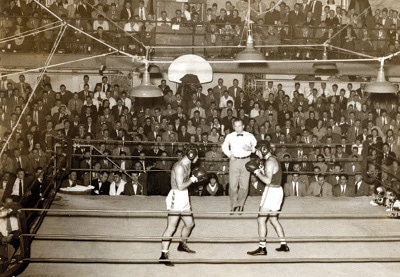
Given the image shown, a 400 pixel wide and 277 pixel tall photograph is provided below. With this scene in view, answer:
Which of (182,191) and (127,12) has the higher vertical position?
(127,12)

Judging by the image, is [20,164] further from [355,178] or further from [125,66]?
[355,178]

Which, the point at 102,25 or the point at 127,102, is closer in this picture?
the point at 127,102

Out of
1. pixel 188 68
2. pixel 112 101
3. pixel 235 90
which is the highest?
pixel 188 68

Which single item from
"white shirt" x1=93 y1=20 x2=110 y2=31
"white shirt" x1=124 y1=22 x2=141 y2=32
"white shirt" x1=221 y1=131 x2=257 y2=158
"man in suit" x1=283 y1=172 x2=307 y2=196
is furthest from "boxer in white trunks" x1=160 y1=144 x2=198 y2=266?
"white shirt" x1=93 y1=20 x2=110 y2=31

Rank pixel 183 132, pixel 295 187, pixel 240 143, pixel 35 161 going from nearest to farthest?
pixel 240 143 → pixel 295 187 → pixel 35 161 → pixel 183 132

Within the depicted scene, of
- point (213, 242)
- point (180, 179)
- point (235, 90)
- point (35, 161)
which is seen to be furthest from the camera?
point (235, 90)

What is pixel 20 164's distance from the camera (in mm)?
10734

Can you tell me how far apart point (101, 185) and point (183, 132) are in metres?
2.38

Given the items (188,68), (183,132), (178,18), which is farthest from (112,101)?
(178,18)

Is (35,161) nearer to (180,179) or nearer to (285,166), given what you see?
(180,179)

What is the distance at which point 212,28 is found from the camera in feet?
49.6

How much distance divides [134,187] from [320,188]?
159 inches

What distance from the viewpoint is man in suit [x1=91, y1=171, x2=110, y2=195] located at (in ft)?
34.9

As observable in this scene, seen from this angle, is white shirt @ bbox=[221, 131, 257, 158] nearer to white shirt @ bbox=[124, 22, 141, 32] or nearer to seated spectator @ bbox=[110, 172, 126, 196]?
seated spectator @ bbox=[110, 172, 126, 196]
